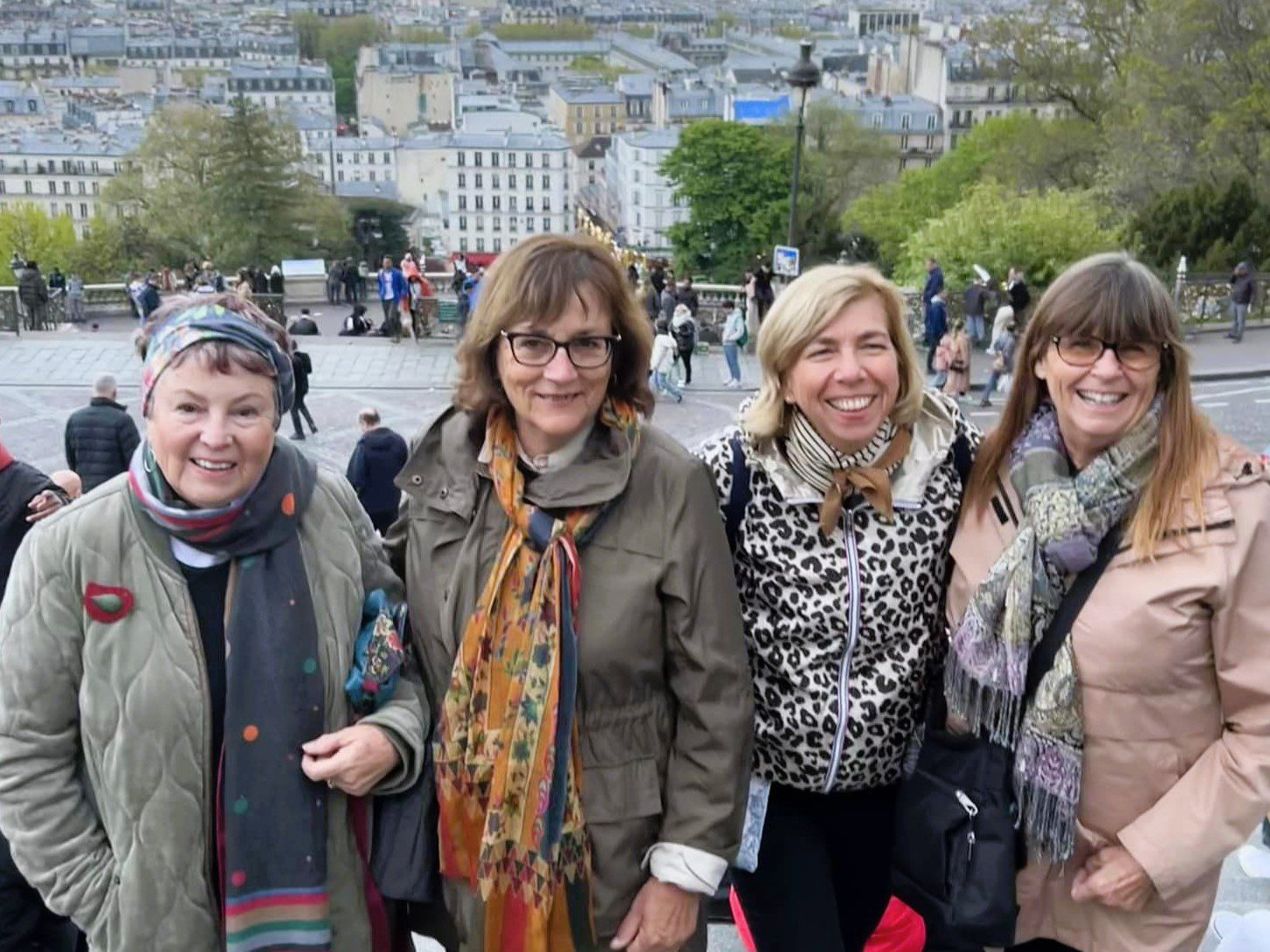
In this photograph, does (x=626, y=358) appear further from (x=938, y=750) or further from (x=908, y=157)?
(x=908, y=157)

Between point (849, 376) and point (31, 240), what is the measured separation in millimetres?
74858

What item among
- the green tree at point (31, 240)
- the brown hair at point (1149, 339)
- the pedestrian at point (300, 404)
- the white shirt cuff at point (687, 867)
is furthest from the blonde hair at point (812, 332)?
the green tree at point (31, 240)

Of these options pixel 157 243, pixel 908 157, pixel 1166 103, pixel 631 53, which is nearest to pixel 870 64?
pixel 908 157

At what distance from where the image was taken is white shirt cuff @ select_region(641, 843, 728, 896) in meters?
2.76

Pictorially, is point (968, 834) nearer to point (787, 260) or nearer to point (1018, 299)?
point (1018, 299)

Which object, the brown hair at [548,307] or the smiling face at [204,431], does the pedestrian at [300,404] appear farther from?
the smiling face at [204,431]

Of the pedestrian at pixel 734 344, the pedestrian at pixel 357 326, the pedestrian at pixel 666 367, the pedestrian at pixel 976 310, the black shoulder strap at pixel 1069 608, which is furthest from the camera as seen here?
the pedestrian at pixel 357 326

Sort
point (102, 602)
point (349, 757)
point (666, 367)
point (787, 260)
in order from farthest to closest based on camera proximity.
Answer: point (787, 260), point (666, 367), point (349, 757), point (102, 602)

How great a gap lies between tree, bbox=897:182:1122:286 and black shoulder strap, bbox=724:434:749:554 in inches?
727

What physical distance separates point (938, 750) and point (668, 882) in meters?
0.66

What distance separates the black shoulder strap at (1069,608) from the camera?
8.98 ft

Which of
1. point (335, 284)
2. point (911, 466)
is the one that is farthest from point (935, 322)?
point (335, 284)

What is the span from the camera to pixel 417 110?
15638cm

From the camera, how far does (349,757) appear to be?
2.63m
